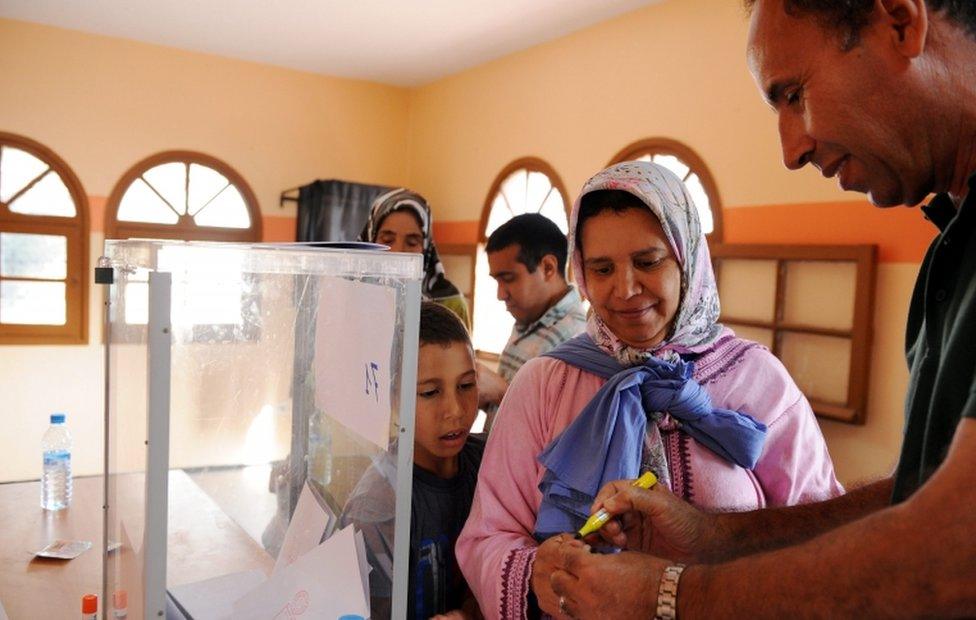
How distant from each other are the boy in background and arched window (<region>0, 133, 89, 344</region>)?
434 cm

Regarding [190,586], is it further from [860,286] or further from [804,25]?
[860,286]

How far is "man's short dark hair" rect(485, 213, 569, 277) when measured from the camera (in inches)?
105

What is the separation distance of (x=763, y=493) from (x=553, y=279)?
148cm

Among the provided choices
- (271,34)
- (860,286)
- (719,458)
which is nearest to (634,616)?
(719,458)

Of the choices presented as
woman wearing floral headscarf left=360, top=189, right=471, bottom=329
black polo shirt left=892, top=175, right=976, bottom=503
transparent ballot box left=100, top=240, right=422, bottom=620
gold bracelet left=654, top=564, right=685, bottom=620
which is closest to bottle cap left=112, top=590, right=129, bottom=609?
transparent ballot box left=100, top=240, right=422, bottom=620

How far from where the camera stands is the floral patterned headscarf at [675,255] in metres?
1.31

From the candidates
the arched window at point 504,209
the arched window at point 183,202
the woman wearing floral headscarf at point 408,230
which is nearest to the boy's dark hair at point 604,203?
the woman wearing floral headscarf at point 408,230

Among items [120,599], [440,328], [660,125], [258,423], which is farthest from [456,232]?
[120,599]

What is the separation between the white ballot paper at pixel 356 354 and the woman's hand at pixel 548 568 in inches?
11.0

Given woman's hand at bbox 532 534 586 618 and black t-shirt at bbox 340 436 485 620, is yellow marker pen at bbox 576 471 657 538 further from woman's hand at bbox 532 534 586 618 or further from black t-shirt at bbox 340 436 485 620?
black t-shirt at bbox 340 436 485 620

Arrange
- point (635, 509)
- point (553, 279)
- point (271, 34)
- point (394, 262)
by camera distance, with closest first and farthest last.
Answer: point (394, 262), point (635, 509), point (553, 279), point (271, 34)

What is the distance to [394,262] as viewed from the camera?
0.96 metres

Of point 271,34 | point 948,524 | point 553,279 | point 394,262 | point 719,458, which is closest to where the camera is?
point 948,524

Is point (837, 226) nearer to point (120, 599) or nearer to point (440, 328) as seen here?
point (440, 328)
